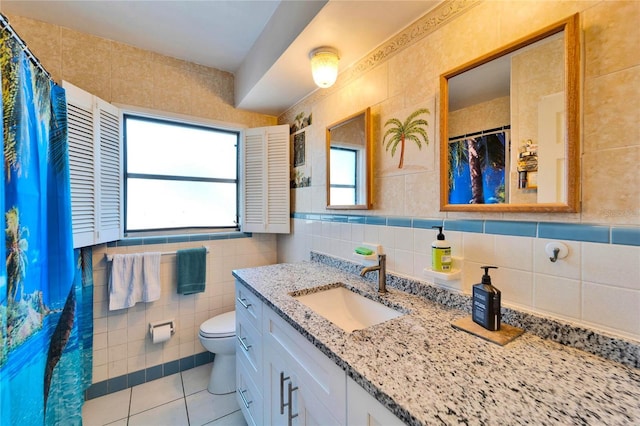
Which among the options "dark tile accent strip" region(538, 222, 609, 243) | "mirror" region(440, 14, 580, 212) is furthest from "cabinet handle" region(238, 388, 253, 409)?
"dark tile accent strip" region(538, 222, 609, 243)

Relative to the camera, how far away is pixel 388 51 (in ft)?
4.42

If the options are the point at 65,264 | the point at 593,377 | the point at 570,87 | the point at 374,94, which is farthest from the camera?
the point at 374,94

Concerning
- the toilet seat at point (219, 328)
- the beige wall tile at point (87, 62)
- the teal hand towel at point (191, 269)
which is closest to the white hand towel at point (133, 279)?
the teal hand towel at point (191, 269)

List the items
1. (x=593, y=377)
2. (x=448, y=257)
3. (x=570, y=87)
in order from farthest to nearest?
1. (x=448, y=257)
2. (x=570, y=87)
3. (x=593, y=377)

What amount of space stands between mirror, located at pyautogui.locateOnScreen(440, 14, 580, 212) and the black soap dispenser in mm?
277

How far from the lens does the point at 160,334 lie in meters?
1.94

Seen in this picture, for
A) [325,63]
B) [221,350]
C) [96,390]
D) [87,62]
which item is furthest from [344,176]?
[96,390]

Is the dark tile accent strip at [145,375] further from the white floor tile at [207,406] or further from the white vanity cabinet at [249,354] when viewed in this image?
the white vanity cabinet at [249,354]

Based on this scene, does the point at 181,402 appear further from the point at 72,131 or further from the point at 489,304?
the point at 489,304

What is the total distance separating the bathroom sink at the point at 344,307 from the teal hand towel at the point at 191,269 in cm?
119

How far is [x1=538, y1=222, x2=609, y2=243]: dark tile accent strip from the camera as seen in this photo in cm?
72

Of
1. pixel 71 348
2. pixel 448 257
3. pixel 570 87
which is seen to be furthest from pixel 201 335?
pixel 570 87

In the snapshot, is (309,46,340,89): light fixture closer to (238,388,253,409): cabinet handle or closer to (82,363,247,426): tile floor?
(238,388,253,409): cabinet handle

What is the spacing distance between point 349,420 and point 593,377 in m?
0.61
